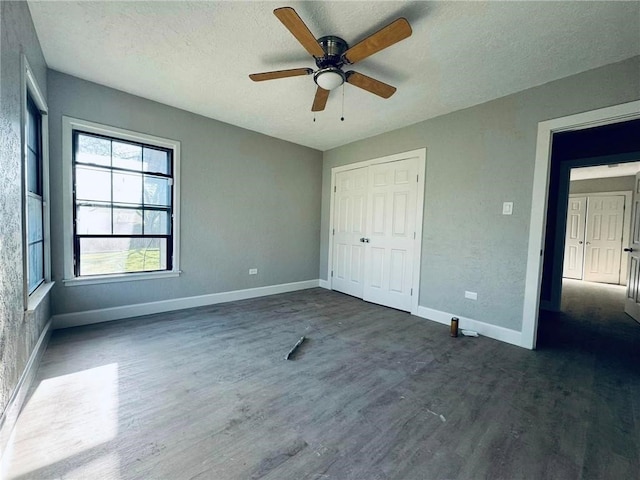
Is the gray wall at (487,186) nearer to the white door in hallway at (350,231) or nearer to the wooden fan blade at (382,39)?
→ the white door in hallway at (350,231)

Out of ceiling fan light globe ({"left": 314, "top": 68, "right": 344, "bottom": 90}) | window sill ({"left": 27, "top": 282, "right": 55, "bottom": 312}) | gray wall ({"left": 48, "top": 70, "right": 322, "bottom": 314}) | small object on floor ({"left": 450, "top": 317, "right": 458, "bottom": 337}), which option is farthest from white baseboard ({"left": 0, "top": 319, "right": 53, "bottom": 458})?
small object on floor ({"left": 450, "top": 317, "right": 458, "bottom": 337})

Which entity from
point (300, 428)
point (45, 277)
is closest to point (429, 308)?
point (300, 428)

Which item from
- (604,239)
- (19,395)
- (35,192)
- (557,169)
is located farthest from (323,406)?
(604,239)

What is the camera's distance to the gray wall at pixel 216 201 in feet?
9.59

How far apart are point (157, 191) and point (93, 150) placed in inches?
29.0

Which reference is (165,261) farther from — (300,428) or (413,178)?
(413,178)

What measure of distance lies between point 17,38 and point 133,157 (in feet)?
5.30

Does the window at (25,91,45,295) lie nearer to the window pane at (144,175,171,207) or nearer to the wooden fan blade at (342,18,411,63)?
the window pane at (144,175,171,207)

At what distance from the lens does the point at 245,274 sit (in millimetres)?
4340

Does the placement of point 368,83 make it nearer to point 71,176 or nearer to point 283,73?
point 283,73

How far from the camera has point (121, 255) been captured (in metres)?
3.29

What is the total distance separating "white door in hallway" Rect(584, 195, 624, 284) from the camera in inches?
251

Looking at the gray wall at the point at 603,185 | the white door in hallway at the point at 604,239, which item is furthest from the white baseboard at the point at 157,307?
the gray wall at the point at 603,185

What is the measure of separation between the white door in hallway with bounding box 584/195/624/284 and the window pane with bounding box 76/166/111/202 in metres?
9.66
